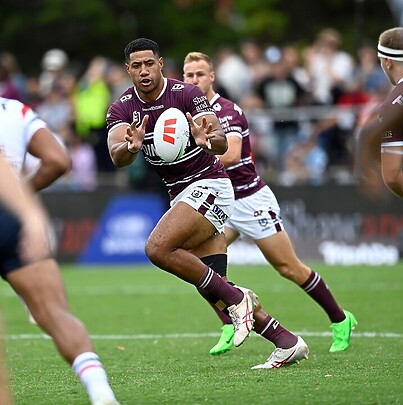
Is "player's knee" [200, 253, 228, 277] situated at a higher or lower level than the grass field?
higher

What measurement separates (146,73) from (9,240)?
3.15m

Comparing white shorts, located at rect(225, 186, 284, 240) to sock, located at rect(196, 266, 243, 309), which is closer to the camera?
sock, located at rect(196, 266, 243, 309)

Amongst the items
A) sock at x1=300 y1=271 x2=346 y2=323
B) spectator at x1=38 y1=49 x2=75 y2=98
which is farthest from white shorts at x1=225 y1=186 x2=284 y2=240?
spectator at x1=38 y1=49 x2=75 y2=98

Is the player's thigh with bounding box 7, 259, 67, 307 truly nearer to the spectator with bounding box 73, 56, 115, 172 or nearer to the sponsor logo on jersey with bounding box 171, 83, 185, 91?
the sponsor logo on jersey with bounding box 171, 83, 185, 91

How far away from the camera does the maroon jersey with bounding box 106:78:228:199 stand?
861 centimetres

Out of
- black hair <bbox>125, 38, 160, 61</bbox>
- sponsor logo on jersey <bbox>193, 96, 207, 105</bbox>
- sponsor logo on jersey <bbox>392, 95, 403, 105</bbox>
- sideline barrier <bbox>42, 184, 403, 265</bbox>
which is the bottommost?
sideline barrier <bbox>42, 184, 403, 265</bbox>

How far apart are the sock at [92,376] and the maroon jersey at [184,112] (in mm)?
2933

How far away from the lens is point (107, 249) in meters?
19.9

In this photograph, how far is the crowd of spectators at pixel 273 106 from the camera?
63.8 ft

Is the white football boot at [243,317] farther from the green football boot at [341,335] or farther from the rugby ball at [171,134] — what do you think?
the green football boot at [341,335]

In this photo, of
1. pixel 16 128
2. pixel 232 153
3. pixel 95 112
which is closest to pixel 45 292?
pixel 16 128

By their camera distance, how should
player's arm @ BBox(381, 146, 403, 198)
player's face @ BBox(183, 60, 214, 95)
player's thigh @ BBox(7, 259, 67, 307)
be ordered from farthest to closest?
player's face @ BBox(183, 60, 214, 95) → player's arm @ BBox(381, 146, 403, 198) → player's thigh @ BBox(7, 259, 67, 307)

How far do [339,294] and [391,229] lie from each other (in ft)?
14.8

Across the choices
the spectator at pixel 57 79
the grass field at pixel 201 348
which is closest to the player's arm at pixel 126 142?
the grass field at pixel 201 348
